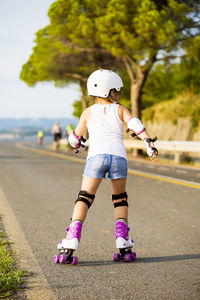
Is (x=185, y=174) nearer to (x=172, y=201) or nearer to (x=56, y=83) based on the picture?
(x=172, y=201)

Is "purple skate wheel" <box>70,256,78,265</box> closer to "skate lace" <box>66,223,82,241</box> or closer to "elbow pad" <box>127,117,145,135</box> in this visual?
"skate lace" <box>66,223,82,241</box>

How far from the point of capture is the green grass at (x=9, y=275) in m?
4.01

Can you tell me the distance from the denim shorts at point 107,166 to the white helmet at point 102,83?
1.96 feet

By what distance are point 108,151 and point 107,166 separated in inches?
5.8

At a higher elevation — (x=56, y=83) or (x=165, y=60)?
(x=56, y=83)

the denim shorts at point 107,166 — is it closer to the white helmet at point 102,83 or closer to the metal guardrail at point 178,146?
the white helmet at point 102,83

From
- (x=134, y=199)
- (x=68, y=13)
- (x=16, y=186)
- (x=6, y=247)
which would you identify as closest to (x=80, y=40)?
(x=68, y=13)

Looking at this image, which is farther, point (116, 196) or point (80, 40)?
point (80, 40)

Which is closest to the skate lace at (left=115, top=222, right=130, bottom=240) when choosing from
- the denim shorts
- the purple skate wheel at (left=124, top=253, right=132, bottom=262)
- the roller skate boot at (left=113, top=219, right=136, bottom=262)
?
the roller skate boot at (left=113, top=219, right=136, bottom=262)

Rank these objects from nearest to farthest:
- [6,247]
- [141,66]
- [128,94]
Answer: [6,247], [141,66], [128,94]

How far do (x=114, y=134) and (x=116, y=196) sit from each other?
609 mm

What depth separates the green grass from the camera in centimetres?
401

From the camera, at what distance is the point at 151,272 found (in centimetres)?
459

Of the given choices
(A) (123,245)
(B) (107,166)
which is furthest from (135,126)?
(A) (123,245)
